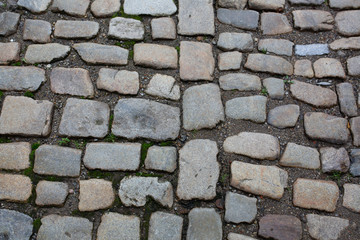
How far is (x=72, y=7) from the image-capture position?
9.30 ft

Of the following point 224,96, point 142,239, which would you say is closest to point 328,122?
point 224,96

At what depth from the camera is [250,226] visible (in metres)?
2.07

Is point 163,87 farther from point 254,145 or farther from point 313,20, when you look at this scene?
point 313,20

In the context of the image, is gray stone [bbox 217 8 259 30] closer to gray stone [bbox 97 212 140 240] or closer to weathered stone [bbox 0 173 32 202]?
gray stone [bbox 97 212 140 240]

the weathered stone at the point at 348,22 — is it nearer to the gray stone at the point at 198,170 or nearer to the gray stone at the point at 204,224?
the gray stone at the point at 198,170

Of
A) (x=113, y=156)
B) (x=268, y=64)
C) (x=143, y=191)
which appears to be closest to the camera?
(x=143, y=191)

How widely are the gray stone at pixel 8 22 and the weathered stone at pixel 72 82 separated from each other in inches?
20.2

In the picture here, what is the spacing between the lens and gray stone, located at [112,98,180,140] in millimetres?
2293

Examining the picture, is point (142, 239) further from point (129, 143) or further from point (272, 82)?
point (272, 82)

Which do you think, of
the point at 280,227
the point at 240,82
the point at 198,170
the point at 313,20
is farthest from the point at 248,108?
the point at 313,20

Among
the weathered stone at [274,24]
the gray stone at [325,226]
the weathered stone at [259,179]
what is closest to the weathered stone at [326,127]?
the weathered stone at [259,179]

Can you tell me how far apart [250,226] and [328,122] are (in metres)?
0.91

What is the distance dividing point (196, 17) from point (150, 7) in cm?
37

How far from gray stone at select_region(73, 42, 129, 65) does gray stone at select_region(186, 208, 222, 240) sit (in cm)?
118
